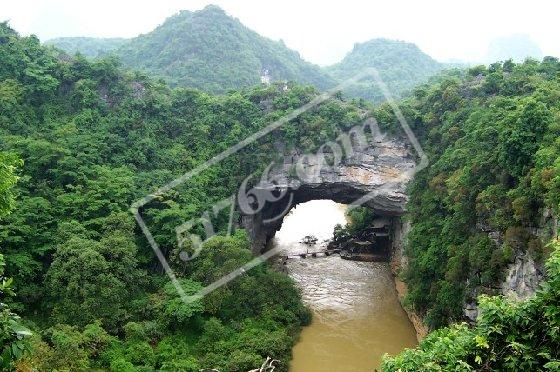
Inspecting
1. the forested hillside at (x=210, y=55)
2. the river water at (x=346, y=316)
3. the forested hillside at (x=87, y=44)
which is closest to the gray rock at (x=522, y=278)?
the river water at (x=346, y=316)

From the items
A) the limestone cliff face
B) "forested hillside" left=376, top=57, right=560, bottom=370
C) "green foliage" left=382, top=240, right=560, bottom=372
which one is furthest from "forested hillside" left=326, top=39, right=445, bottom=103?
"green foliage" left=382, top=240, right=560, bottom=372

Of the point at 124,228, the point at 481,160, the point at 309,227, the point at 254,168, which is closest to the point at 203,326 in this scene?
the point at 124,228

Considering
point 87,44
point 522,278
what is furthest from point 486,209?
point 87,44

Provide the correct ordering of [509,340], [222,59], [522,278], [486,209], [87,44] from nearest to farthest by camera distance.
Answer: [509,340]
[522,278]
[486,209]
[222,59]
[87,44]

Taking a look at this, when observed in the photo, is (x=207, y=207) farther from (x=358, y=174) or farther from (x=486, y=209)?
(x=486, y=209)

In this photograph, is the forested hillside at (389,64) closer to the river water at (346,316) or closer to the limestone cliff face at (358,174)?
the limestone cliff face at (358,174)

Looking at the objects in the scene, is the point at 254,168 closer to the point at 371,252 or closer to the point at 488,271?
the point at 371,252
